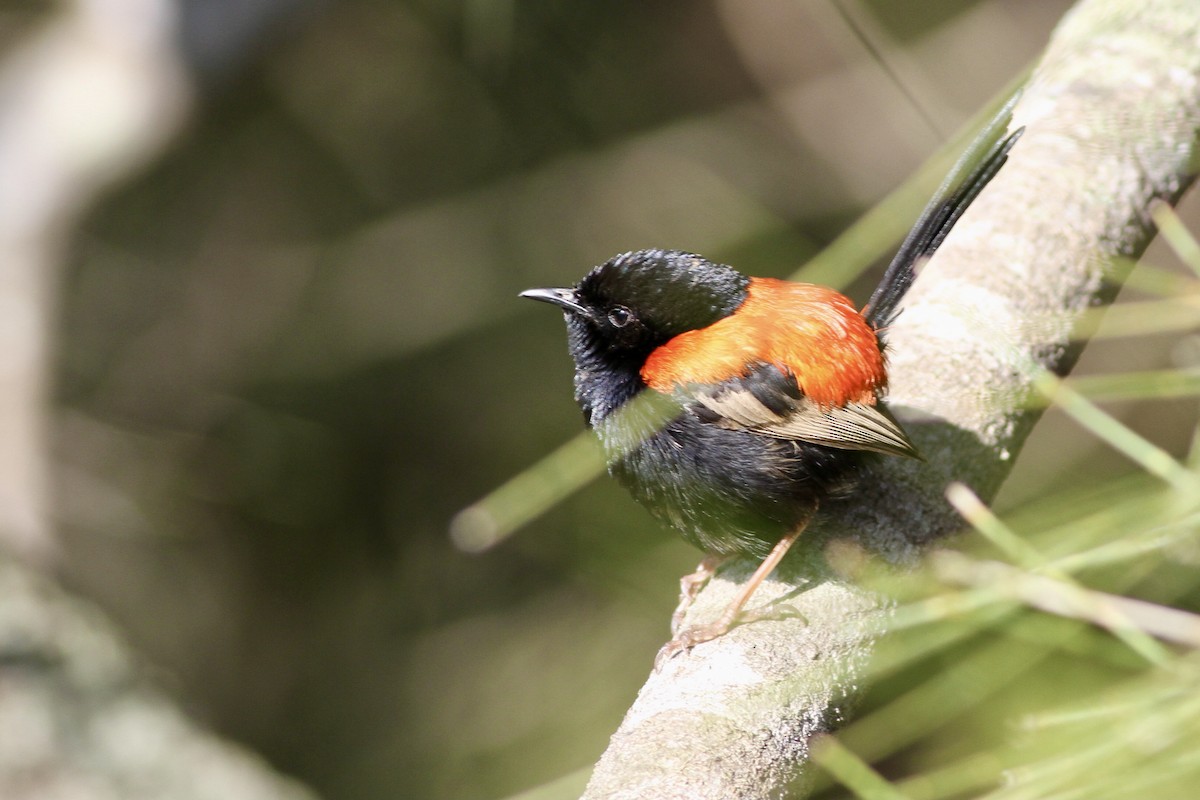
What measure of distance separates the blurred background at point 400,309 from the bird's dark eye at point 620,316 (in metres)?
2.79

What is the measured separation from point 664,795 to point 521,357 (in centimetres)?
486

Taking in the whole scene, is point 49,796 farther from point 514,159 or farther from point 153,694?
point 514,159

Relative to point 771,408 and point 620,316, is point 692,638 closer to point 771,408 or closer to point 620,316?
point 771,408

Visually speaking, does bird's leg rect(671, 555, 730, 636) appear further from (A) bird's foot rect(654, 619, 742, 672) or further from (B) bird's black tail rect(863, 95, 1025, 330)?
(B) bird's black tail rect(863, 95, 1025, 330)

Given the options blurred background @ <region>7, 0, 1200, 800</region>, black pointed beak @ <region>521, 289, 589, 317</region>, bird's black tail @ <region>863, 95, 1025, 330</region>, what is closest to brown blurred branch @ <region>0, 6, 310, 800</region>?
blurred background @ <region>7, 0, 1200, 800</region>

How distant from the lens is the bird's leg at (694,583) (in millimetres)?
2555

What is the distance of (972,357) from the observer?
8.55 feet

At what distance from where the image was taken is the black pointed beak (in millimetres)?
2852

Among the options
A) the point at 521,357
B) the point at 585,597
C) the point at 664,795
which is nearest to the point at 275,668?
the point at 585,597

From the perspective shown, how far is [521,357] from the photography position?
635 cm

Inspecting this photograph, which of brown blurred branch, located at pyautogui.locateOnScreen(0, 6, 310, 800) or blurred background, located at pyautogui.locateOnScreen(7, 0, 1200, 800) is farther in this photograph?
blurred background, located at pyautogui.locateOnScreen(7, 0, 1200, 800)

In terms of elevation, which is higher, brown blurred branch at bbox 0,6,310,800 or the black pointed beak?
brown blurred branch at bbox 0,6,310,800

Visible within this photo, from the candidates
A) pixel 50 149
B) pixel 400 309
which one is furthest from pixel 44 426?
pixel 400 309

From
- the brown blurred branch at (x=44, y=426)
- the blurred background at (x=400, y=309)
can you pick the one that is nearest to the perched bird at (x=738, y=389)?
the blurred background at (x=400, y=309)
